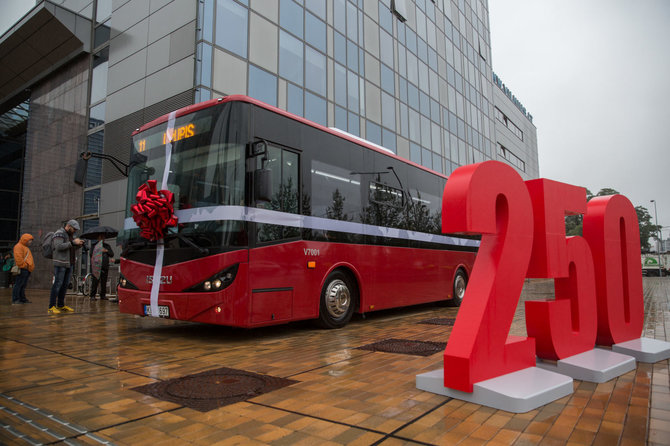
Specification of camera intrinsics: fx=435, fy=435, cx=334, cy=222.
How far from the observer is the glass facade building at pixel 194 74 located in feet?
45.0

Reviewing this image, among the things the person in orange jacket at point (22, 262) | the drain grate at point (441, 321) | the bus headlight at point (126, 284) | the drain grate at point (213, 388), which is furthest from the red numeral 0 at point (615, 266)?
the person in orange jacket at point (22, 262)

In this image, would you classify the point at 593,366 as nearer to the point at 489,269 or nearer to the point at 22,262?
the point at 489,269

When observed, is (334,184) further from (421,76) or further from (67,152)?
(421,76)

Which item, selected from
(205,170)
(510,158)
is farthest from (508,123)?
(205,170)

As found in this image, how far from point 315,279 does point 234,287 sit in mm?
1487

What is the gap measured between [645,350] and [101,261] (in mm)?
13176

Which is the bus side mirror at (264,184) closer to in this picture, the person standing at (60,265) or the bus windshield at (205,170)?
the bus windshield at (205,170)

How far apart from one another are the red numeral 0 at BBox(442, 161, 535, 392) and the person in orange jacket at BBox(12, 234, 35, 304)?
10483 millimetres

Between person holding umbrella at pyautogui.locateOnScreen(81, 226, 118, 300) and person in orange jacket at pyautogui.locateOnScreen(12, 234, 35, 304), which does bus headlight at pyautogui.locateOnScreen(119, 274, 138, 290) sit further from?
person holding umbrella at pyautogui.locateOnScreen(81, 226, 118, 300)

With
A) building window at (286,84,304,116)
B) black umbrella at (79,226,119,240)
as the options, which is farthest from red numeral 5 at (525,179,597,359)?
black umbrella at (79,226,119,240)

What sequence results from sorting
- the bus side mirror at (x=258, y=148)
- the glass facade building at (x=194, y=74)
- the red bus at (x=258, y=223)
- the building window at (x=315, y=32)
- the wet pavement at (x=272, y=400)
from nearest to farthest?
the wet pavement at (x=272, y=400)
the red bus at (x=258, y=223)
the bus side mirror at (x=258, y=148)
the glass facade building at (x=194, y=74)
the building window at (x=315, y=32)

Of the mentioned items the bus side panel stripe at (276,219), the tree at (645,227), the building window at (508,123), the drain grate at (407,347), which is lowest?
the drain grate at (407,347)

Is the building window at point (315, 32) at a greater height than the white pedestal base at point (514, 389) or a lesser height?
greater

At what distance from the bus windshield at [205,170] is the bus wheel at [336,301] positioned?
1.91 meters
